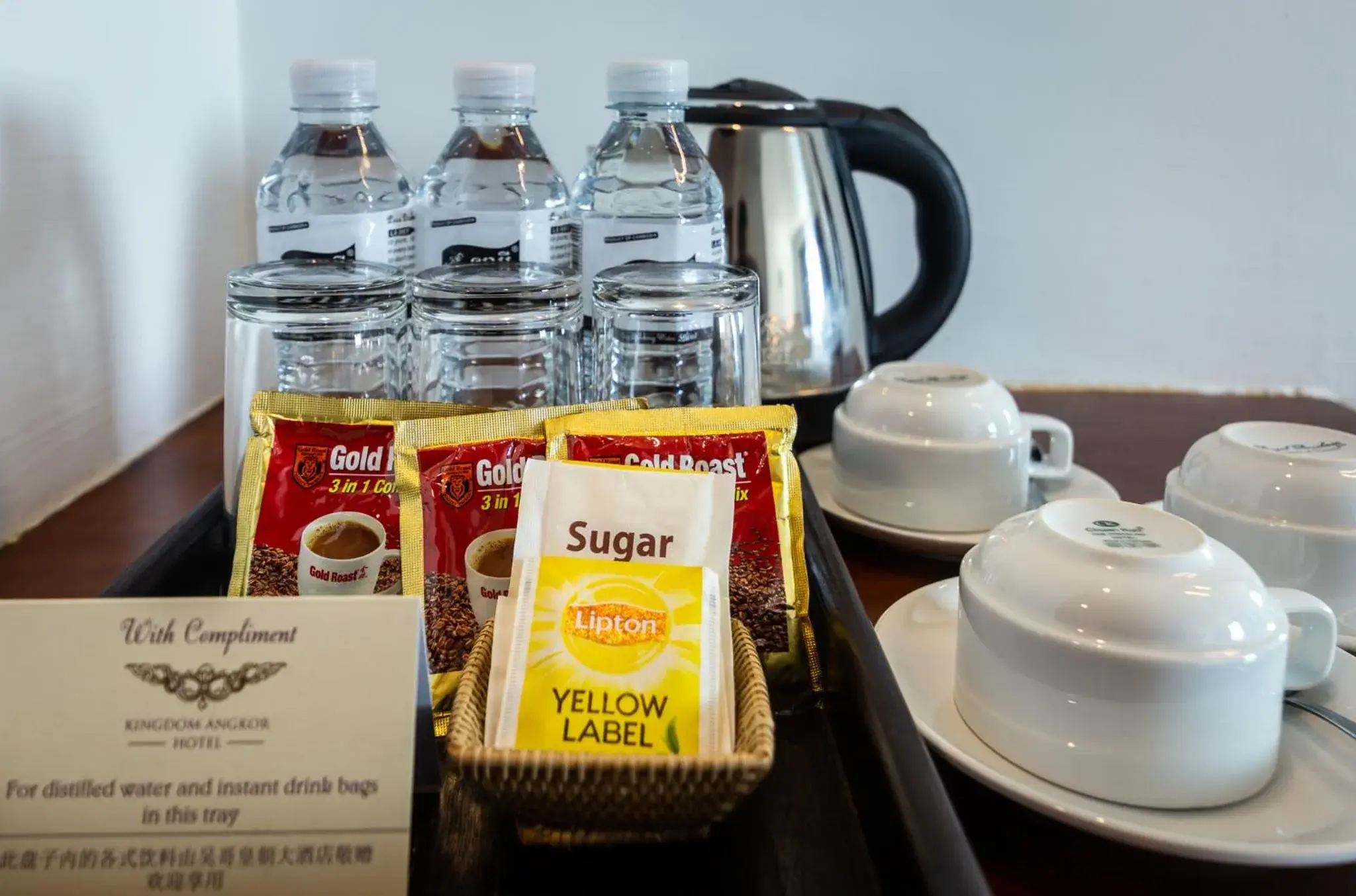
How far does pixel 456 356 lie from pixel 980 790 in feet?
1.08

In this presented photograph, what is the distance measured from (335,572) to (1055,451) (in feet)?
1.77

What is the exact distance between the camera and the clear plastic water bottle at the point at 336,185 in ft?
2.06

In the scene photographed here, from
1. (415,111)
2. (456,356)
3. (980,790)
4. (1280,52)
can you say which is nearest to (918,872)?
(980,790)

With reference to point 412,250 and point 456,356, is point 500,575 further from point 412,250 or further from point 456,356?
point 412,250

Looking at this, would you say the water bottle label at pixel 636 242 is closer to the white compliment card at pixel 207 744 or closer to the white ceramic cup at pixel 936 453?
the white ceramic cup at pixel 936 453

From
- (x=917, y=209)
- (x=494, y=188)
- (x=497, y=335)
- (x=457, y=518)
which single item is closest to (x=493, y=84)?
(x=494, y=188)

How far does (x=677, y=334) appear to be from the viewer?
1.86ft

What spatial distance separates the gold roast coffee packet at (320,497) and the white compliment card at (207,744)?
5.3 inches

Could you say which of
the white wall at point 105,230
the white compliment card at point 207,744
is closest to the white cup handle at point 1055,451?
the white compliment card at point 207,744

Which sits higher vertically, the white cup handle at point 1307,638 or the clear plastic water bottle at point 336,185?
the clear plastic water bottle at point 336,185

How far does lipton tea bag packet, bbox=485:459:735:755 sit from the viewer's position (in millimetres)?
390

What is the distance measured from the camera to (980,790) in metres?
0.46

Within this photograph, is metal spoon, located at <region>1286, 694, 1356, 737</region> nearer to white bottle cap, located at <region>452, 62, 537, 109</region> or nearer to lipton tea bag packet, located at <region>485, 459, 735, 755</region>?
lipton tea bag packet, located at <region>485, 459, 735, 755</region>

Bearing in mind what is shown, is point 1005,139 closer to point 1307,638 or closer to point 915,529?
point 915,529
